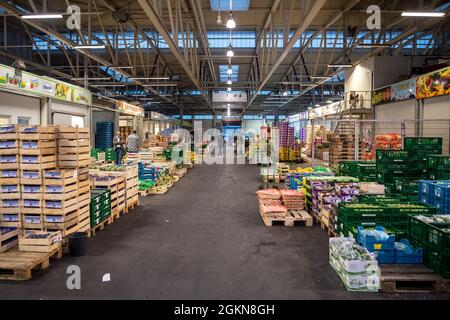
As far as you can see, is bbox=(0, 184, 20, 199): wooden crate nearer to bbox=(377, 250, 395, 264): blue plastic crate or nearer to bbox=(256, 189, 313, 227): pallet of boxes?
bbox=(256, 189, 313, 227): pallet of boxes

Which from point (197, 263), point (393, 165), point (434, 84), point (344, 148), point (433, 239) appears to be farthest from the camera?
point (344, 148)

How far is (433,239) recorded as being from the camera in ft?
16.0

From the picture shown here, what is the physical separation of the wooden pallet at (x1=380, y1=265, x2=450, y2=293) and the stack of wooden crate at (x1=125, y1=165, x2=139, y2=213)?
7.01m

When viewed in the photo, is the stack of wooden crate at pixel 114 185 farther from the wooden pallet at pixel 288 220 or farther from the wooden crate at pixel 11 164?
the wooden pallet at pixel 288 220

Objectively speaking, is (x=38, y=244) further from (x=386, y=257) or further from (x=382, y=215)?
(x=382, y=215)

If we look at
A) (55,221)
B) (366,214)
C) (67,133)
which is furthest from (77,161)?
(366,214)

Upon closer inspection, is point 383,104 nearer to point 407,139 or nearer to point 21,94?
point 407,139

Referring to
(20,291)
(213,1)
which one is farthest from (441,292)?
(213,1)

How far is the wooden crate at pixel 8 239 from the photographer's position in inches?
226

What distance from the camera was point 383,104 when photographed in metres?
16.9

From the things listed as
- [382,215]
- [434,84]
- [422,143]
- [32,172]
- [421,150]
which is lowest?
[382,215]

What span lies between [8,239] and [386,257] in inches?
252

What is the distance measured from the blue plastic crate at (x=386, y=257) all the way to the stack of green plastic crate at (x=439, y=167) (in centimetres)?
435

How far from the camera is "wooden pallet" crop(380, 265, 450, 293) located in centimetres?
463
